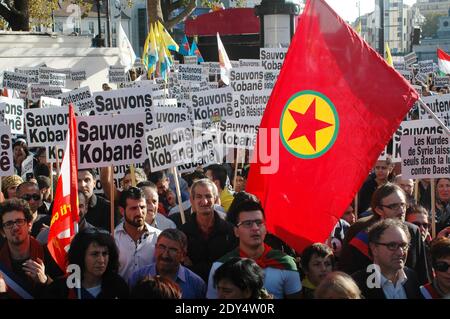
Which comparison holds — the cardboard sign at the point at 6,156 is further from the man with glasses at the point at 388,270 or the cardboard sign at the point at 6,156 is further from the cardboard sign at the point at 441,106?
the cardboard sign at the point at 441,106

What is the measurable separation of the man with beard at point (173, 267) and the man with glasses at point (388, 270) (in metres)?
1.09

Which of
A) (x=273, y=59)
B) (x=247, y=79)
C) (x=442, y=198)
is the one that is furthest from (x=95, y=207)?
(x=273, y=59)

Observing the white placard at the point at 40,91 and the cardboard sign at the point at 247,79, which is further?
the white placard at the point at 40,91

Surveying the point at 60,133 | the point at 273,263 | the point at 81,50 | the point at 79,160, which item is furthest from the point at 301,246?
the point at 81,50

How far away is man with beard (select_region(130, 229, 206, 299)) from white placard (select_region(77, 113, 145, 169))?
213cm

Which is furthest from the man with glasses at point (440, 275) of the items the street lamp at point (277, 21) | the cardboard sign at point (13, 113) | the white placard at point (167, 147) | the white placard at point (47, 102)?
the street lamp at point (277, 21)

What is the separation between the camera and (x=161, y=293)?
208 inches

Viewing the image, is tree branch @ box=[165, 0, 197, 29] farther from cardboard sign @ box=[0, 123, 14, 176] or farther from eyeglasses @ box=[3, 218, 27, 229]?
eyeglasses @ box=[3, 218, 27, 229]

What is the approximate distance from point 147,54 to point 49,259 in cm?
1893

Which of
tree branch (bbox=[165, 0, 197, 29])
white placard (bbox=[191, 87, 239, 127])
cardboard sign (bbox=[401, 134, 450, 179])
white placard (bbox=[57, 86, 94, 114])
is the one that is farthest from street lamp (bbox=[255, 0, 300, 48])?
cardboard sign (bbox=[401, 134, 450, 179])

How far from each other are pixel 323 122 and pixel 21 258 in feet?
7.83

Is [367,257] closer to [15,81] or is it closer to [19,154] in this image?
[19,154]

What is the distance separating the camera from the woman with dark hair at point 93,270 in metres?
5.95
